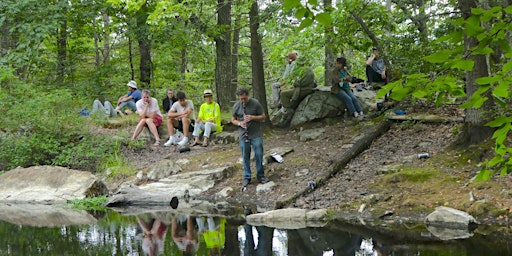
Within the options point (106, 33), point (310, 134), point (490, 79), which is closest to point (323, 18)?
point (490, 79)

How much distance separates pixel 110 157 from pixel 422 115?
24.3ft

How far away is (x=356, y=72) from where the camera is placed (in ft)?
65.6

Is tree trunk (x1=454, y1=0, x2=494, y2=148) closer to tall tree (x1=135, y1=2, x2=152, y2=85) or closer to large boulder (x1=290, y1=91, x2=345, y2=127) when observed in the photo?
large boulder (x1=290, y1=91, x2=345, y2=127)

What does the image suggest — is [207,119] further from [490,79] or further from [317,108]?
[490,79]

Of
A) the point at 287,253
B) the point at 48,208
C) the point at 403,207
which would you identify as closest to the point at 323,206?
the point at 403,207

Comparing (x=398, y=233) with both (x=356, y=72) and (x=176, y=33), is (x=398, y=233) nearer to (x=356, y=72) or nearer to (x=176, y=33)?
(x=176, y=33)

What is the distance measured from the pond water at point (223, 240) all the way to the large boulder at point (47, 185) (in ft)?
8.98

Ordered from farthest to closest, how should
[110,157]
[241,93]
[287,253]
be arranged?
[110,157], [241,93], [287,253]

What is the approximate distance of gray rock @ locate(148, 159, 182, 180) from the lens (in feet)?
41.0

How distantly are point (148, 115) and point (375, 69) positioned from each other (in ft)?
20.0

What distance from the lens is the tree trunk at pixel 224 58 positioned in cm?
1516

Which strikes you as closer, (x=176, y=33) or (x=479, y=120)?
(x=479, y=120)

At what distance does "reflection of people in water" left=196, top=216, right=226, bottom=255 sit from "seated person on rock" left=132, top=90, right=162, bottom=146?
6.40 meters

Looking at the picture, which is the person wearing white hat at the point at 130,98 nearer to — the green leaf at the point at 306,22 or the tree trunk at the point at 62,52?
the tree trunk at the point at 62,52
